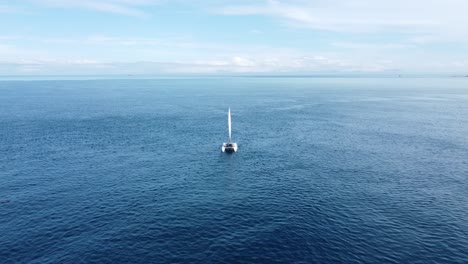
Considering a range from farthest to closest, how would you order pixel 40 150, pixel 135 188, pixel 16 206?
pixel 40 150 < pixel 135 188 < pixel 16 206

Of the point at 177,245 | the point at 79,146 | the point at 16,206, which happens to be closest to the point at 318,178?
the point at 177,245

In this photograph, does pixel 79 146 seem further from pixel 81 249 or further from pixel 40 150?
pixel 81 249

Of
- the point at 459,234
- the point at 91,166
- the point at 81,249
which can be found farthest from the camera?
the point at 91,166

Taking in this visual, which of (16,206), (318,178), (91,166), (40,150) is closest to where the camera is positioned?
(16,206)

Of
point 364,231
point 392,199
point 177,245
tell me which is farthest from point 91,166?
point 392,199

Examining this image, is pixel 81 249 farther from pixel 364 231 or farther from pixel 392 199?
pixel 392 199

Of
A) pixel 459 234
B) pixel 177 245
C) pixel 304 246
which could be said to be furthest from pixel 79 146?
pixel 459 234

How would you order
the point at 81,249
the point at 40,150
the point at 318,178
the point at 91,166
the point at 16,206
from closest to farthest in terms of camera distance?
the point at 81,249 < the point at 16,206 < the point at 318,178 < the point at 91,166 < the point at 40,150

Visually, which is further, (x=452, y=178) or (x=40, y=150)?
(x=40, y=150)

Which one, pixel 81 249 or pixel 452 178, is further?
pixel 452 178
